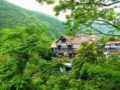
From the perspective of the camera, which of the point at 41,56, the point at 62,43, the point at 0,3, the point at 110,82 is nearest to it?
the point at 110,82

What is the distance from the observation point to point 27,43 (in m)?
15.0

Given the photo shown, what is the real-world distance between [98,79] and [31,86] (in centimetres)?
645

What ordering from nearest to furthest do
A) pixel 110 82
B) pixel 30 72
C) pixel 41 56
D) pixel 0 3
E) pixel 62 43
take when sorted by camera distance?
pixel 110 82, pixel 30 72, pixel 41 56, pixel 62 43, pixel 0 3

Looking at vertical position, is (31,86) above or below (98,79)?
below

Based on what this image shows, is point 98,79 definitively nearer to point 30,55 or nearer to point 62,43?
point 30,55

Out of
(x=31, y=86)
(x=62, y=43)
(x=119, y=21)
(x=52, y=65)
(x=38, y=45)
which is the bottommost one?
(x=62, y=43)

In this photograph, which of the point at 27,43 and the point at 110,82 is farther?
the point at 27,43

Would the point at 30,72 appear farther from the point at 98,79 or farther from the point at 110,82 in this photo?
the point at 110,82

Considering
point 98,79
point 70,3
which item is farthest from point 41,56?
point 70,3

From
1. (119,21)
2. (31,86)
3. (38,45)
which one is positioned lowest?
(31,86)

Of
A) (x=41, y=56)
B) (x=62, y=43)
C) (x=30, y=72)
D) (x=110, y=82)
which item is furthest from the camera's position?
(x=62, y=43)

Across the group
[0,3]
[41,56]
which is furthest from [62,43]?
[0,3]

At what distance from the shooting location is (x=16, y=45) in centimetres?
1478

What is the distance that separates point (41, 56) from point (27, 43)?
1.30m
